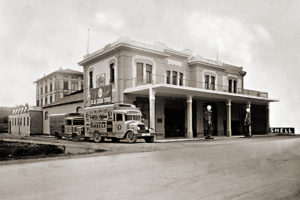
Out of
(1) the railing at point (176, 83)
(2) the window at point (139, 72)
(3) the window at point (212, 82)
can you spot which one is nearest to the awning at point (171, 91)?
(1) the railing at point (176, 83)

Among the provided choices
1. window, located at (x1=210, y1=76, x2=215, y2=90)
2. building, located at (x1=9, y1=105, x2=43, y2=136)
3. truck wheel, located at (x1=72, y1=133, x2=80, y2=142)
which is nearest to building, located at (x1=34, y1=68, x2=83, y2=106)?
building, located at (x1=9, y1=105, x2=43, y2=136)

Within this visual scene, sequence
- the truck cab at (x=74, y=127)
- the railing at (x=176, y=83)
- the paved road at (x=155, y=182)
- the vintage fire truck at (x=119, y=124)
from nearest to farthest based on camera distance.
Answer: the paved road at (x=155, y=182) → the vintage fire truck at (x=119, y=124) → the truck cab at (x=74, y=127) → the railing at (x=176, y=83)

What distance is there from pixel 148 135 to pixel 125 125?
1662mm

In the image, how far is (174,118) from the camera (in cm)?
2572

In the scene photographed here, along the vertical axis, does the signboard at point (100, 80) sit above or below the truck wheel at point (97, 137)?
above

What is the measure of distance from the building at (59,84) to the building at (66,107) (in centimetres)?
1334

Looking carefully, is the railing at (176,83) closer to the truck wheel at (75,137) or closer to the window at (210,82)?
the window at (210,82)

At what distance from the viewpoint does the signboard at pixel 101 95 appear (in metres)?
23.1

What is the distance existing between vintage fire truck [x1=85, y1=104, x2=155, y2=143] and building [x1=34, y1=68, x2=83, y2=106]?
3239 cm

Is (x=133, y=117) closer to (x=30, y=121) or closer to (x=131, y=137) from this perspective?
(x=131, y=137)

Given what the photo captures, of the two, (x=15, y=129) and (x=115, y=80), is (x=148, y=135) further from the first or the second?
(x=15, y=129)

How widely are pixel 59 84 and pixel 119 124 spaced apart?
3577 cm

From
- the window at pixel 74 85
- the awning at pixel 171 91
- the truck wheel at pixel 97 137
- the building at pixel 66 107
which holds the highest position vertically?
the window at pixel 74 85

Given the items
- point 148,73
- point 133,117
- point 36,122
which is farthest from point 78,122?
point 36,122
